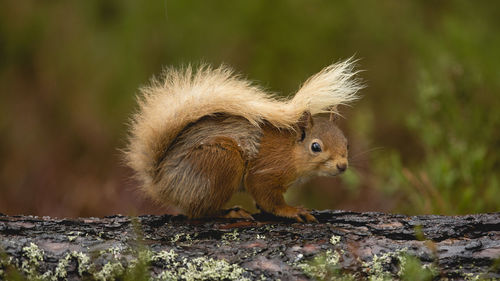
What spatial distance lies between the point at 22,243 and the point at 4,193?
352cm

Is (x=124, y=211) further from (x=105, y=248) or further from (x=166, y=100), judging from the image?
(x=105, y=248)

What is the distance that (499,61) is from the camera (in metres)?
6.17

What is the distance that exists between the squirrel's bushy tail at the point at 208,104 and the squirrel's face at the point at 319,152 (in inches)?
4.7

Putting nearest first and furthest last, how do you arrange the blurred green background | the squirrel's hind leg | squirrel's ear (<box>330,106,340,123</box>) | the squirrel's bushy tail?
the squirrel's hind leg → the squirrel's bushy tail → squirrel's ear (<box>330,106,340,123</box>) → the blurred green background

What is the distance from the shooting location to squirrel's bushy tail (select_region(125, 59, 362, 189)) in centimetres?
335

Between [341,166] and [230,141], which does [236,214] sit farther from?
[341,166]

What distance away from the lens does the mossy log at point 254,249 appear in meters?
2.65

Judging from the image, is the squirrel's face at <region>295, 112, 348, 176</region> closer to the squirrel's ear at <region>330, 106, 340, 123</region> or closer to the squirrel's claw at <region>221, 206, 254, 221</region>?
the squirrel's ear at <region>330, 106, 340, 123</region>

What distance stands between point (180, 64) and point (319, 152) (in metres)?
2.59

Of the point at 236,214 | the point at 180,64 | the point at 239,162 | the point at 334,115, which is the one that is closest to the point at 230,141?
the point at 239,162

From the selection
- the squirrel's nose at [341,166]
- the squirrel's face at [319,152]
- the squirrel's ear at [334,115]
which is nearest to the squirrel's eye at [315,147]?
the squirrel's face at [319,152]

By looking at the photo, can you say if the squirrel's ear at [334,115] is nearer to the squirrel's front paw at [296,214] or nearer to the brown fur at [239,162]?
the brown fur at [239,162]

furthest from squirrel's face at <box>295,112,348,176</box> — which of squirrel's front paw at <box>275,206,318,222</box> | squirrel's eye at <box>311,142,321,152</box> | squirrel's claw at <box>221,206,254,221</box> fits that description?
squirrel's claw at <box>221,206,254,221</box>

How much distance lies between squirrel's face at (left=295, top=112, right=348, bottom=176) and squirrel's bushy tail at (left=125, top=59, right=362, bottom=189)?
0.12 m
